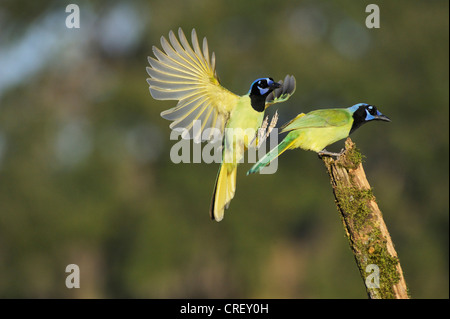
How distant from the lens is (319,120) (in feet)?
17.6

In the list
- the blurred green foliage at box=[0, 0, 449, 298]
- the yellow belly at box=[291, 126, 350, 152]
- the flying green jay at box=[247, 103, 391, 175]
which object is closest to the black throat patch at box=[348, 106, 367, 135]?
the flying green jay at box=[247, 103, 391, 175]

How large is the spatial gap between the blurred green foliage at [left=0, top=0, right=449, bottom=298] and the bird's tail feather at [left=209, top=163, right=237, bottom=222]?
44.9 ft

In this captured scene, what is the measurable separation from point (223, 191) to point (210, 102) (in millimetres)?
690

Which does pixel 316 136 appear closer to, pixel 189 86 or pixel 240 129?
pixel 240 129

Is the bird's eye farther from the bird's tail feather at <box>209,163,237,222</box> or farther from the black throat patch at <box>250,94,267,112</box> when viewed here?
the bird's tail feather at <box>209,163,237,222</box>

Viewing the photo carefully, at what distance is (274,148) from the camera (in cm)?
518

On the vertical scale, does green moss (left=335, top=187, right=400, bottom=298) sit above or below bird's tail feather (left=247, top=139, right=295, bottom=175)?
below

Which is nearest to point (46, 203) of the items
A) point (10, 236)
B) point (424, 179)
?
point (10, 236)

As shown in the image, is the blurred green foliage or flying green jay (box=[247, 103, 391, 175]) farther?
the blurred green foliage

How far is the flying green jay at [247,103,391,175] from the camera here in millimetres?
5352

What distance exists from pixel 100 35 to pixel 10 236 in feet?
21.3
